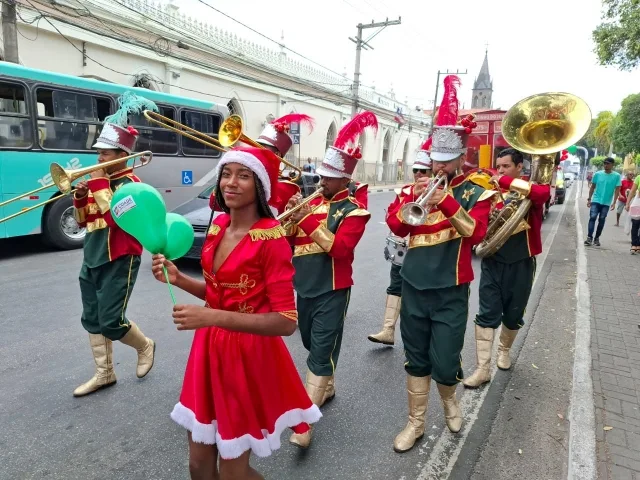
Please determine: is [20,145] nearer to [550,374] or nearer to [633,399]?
[550,374]

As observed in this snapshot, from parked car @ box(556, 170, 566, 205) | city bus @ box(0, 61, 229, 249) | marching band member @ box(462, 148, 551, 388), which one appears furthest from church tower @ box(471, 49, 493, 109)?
marching band member @ box(462, 148, 551, 388)

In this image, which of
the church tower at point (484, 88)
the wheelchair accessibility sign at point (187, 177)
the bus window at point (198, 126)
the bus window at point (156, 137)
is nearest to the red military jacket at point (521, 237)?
the bus window at point (156, 137)

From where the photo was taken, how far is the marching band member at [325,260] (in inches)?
115

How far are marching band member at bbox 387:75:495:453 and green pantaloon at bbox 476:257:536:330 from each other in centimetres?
110

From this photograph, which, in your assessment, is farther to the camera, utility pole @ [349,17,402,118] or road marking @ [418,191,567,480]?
utility pole @ [349,17,402,118]

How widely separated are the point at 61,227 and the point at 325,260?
7275 millimetres

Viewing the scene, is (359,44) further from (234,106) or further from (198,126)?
(198,126)

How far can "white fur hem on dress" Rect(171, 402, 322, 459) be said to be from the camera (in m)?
1.78

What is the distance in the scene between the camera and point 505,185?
3795 millimetres

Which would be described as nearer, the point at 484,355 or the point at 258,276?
the point at 258,276

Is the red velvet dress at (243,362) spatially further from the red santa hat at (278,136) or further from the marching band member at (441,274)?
the red santa hat at (278,136)

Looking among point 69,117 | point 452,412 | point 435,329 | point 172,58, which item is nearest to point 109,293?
point 435,329

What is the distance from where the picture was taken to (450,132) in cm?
282

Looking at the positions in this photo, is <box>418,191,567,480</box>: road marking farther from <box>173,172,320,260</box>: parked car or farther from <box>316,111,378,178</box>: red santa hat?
<box>173,172,320,260</box>: parked car
